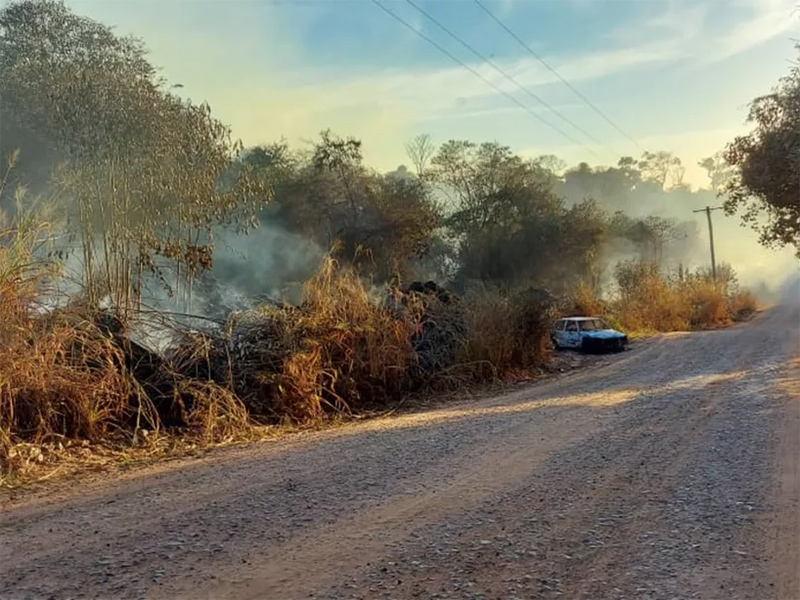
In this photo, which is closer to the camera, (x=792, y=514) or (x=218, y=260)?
(x=792, y=514)

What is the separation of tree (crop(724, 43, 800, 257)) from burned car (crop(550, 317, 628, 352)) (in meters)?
4.66

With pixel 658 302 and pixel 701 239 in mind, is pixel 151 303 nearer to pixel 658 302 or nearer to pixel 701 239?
pixel 658 302

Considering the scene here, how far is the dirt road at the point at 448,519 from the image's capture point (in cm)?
348

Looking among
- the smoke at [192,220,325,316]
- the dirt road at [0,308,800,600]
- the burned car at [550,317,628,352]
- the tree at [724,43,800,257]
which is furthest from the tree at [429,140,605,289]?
the dirt road at [0,308,800,600]

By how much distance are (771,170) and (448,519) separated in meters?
14.1

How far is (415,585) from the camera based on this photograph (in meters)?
3.43

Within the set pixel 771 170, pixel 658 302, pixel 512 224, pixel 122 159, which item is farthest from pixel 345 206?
pixel 122 159

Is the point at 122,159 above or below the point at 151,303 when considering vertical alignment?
above

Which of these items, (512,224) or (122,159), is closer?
(122,159)

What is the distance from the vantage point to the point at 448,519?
4.43m

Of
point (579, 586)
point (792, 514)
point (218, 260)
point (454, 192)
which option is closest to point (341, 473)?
point (579, 586)

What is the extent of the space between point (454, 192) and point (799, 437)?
33.8 metres

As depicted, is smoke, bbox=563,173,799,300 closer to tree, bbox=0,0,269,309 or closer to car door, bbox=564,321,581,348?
car door, bbox=564,321,581,348

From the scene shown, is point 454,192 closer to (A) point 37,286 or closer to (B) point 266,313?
(B) point 266,313
